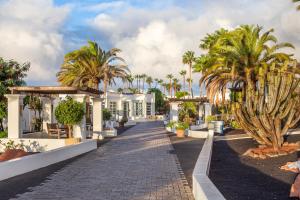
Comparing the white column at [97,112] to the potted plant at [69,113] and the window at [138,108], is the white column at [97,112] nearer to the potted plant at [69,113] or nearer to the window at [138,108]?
the potted plant at [69,113]

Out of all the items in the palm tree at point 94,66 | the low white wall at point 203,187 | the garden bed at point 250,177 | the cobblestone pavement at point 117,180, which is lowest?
the cobblestone pavement at point 117,180

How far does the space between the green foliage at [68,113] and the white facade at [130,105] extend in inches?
1110

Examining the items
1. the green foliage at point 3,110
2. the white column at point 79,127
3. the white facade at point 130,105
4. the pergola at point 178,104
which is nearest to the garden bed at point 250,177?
the white column at point 79,127

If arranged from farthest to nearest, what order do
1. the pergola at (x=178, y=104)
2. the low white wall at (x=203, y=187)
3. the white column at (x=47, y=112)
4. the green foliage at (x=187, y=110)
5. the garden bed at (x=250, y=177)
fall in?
the green foliage at (x=187, y=110) < the pergola at (x=178, y=104) < the white column at (x=47, y=112) < the garden bed at (x=250, y=177) < the low white wall at (x=203, y=187)

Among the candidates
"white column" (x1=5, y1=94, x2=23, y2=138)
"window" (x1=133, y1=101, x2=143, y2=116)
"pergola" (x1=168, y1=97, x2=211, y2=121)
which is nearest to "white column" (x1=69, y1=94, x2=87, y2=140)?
"white column" (x1=5, y1=94, x2=23, y2=138)

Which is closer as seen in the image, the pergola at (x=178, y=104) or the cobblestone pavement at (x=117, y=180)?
the cobblestone pavement at (x=117, y=180)

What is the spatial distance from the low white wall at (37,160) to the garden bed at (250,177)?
16.3ft

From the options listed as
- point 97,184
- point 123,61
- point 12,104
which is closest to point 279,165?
point 97,184

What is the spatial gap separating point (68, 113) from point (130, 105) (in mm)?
34934

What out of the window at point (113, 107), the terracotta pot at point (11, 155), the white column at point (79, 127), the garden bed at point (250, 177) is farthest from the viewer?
the window at point (113, 107)

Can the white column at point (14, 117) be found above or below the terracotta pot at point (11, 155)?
above

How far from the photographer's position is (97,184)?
8867mm

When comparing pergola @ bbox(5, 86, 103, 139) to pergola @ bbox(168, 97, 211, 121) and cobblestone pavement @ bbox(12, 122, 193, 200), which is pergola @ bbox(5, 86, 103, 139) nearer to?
cobblestone pavement @ bbox(12, 122, 193, 200)

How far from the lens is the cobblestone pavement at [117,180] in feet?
25.5
